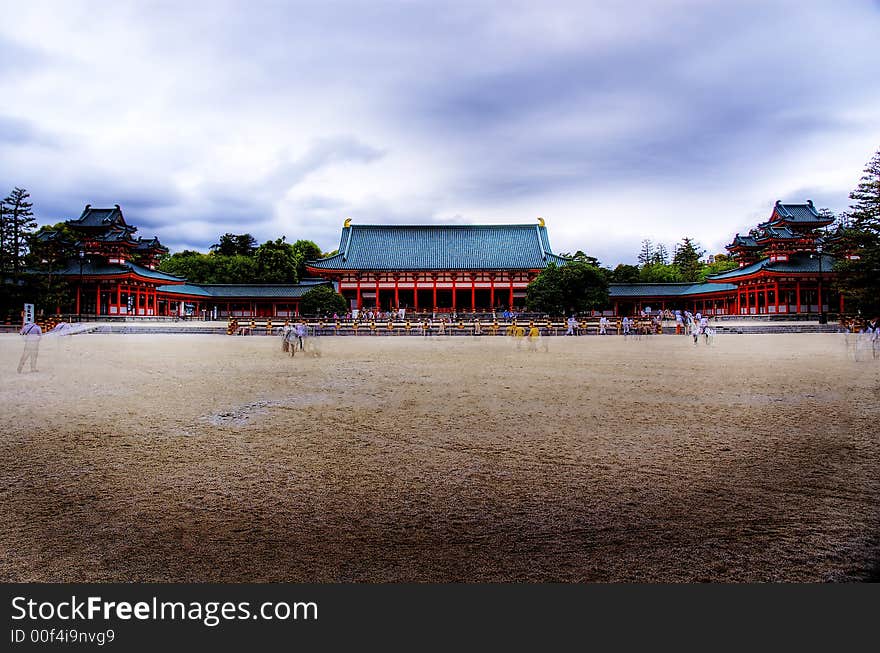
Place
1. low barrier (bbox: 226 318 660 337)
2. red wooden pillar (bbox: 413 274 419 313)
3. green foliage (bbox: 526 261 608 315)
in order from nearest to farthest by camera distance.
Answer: low barrier (bbox: 226 318 660 337), green foliage (bbox: 526 261 608 315), red wooden pillar (bbox: 413 274 419 313)

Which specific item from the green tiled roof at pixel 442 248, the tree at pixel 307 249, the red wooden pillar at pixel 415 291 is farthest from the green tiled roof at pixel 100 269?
the tree at pixel 307 249

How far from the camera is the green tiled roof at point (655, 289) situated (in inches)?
1951

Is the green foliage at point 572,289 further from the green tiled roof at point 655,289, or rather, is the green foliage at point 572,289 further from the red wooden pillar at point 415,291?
the red wooden pillar at point 415,291

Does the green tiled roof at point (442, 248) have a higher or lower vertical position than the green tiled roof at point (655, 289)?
higher

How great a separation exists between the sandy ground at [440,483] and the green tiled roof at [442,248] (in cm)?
3955

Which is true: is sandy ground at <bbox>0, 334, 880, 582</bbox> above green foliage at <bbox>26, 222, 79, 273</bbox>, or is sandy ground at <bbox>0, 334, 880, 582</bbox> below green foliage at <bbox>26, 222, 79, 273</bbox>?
below

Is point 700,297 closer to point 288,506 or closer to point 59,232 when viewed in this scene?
point 288,506

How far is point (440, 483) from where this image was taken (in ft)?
15.4

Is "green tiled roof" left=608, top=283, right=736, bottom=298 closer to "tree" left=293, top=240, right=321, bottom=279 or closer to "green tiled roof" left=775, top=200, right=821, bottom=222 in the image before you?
"green tiled roof" left=775, top=200, right=821, bottom=222

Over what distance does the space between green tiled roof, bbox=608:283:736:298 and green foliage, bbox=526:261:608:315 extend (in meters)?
16.0

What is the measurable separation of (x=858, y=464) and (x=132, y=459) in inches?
285

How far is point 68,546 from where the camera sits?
3.52 metres

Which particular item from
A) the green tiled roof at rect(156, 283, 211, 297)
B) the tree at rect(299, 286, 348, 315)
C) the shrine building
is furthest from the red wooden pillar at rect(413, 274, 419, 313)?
the green tiled roof at rect(156, 283, 211, 297)

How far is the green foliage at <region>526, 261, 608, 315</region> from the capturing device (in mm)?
34031
